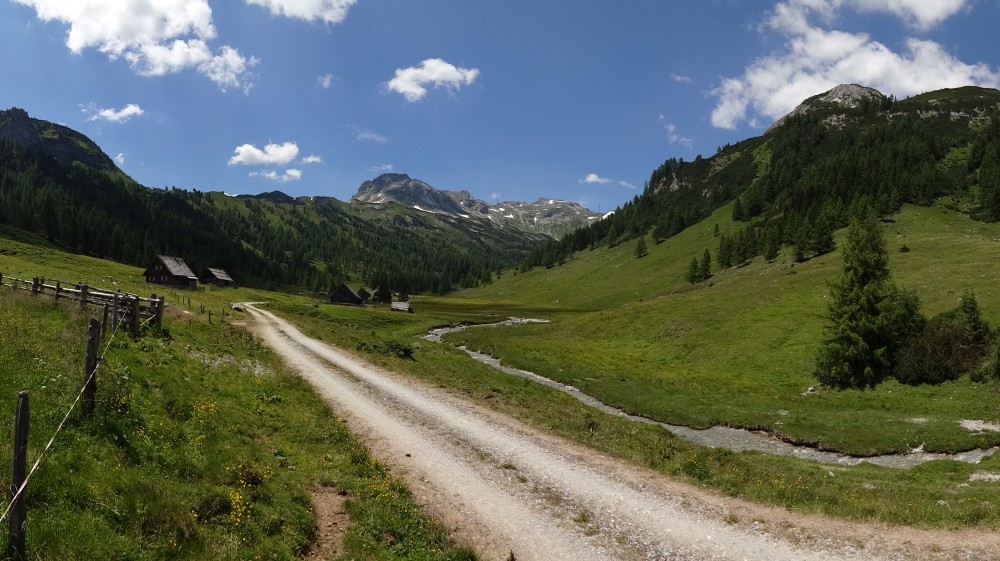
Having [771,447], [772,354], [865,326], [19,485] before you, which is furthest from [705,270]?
[19,485]

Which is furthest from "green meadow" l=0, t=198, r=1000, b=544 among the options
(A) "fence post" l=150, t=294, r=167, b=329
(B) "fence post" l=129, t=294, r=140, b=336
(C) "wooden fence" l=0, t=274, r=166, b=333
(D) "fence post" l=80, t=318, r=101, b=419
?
(C) "wooden fence" l=0, t=274, r=166, b=333

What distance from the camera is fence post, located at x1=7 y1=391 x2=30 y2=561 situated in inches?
298

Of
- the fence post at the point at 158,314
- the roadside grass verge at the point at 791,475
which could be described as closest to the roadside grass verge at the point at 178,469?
the fence post at the point at 158,314

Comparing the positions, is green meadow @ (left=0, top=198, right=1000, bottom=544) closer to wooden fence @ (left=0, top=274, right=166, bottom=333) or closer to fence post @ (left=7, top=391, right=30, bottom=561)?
wooden fence @ (left=0, top=274, right=166, bottom=333)

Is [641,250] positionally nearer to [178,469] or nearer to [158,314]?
[158,314]

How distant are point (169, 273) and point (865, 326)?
12237 cm

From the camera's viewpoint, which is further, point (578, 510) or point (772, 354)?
point (772, 354)

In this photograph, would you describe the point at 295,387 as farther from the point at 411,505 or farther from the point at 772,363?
the point at 772,363

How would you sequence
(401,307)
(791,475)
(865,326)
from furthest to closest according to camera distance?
1. (401,307)
2. (865,326)
3. (791,475)

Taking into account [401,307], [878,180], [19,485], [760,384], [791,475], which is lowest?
[791,475]

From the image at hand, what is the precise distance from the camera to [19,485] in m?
7.71

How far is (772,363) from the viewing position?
162 feet

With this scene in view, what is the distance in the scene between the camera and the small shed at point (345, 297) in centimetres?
14512

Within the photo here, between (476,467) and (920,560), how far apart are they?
12.4m
